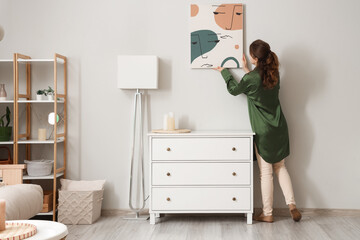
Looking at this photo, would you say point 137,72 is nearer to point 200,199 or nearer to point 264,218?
point 200,199

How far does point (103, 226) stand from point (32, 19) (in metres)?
2.00

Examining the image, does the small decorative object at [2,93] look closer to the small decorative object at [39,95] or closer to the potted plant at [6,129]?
the potted plant at [6,129]

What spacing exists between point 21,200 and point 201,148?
163cm

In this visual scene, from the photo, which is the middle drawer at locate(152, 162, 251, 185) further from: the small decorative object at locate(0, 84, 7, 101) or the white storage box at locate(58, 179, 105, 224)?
the small decorative object at locate(0, 84, 7, 101)

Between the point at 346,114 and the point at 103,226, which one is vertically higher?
the point at 346,114

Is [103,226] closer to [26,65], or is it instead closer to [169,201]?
[169,201]

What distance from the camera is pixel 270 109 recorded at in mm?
3664

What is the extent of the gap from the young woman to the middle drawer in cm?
23

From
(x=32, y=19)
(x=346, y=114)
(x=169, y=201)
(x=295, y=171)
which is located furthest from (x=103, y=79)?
(x=346, y=114)

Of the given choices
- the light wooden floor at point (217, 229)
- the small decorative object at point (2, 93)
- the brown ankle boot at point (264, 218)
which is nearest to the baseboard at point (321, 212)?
the light wooden floor at point (217, 229)

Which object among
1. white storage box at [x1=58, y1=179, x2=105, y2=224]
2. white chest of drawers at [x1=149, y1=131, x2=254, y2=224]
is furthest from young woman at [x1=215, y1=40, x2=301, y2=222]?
white storage box at [x1=58, y1=179, x2=105, y2=224]

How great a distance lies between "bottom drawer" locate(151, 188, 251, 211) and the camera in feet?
11.8

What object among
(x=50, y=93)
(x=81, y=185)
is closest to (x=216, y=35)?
(x=50, y=93)

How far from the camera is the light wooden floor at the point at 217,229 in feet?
10.7
